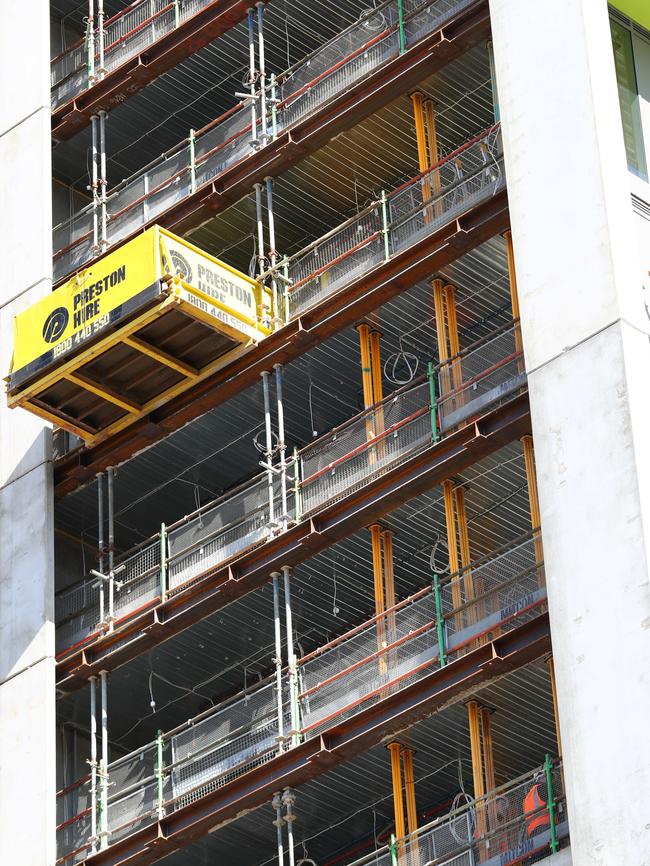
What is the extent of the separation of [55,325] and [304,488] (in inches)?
248

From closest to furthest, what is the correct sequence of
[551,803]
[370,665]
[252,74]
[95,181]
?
[551,803]
[370,665]
[252,74]
[95,181]

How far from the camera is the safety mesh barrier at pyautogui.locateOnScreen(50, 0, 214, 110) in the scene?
57.2 metres

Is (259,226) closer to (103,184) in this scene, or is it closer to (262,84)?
(262,84)

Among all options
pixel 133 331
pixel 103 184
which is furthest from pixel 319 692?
pixel 103 184

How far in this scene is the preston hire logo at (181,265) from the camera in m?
49.8

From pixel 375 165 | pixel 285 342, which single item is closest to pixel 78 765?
pixel 285 342

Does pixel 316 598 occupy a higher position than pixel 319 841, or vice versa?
pixel 316 598

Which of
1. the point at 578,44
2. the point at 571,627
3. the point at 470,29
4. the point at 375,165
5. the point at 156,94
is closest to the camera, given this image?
the point at 571,627

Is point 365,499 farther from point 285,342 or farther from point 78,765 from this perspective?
point 78,765

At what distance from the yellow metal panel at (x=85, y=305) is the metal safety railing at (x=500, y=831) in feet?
40.4

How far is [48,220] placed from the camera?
2231 inches

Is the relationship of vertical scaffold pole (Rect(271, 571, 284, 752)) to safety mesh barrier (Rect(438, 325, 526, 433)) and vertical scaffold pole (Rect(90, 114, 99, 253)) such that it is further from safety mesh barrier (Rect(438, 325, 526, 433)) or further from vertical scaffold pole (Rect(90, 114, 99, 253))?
vertical scaffold pole (Rect(90, 114, 99, 253))

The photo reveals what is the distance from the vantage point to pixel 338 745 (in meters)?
45.7

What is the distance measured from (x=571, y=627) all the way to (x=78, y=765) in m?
16.5
